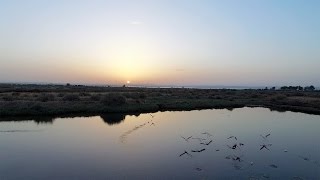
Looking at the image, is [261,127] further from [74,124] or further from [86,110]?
[86,110]

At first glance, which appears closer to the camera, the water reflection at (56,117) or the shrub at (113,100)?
the water reflection at (56,117)

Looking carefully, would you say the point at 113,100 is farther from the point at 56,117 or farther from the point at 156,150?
the point at 156,150

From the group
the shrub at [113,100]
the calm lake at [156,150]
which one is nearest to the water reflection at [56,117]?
the calm lake at [156,150]

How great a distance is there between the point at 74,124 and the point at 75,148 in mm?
9139

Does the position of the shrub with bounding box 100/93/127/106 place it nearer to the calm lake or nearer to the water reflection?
the water reflection

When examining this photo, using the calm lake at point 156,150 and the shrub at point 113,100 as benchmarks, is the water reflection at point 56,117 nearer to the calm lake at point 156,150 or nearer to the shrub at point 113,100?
the calm lake at point 156,150

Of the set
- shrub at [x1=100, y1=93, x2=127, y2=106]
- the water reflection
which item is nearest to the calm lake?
the water reflection

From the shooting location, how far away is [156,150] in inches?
731

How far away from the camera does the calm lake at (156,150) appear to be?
14.2 meters

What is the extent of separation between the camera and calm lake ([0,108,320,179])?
14.2 meters

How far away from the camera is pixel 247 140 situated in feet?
71.6

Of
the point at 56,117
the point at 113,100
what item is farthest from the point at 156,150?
the point at 113,100

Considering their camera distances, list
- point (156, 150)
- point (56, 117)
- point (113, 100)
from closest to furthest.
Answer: point (156, 150)
point (56, 117)
point (113, 100)

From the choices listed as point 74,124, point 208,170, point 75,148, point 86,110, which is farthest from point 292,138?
point 86,110
